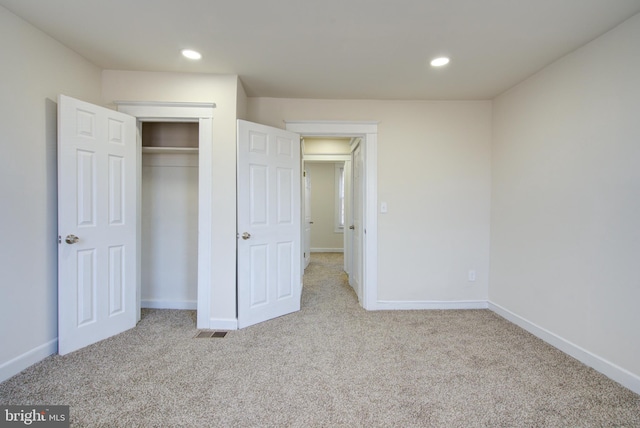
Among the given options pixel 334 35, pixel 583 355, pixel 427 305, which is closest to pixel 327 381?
pixel 427 305

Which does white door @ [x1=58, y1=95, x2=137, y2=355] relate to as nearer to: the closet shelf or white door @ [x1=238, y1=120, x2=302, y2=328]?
the closet shelf

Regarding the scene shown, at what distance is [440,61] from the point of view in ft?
8.02

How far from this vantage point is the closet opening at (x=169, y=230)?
3285 mm

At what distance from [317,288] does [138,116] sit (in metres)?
2.98

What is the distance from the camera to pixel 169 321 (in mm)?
2934

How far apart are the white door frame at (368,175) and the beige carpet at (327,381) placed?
60cm

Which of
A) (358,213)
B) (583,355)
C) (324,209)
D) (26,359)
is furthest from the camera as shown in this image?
(324,209)

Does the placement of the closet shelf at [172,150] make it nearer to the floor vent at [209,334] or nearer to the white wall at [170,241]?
the white wall at [170,241]

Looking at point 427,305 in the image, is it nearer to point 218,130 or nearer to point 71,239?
point 218,130

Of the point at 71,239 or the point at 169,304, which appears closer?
the point at 71,239

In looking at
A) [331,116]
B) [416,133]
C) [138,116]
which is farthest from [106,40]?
[416,133]

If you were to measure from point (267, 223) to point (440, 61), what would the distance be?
7.04 feet

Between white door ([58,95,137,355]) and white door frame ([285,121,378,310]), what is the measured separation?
1.69m

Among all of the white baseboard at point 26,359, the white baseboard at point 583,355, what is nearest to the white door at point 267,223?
the white baseboard at point 26,359
